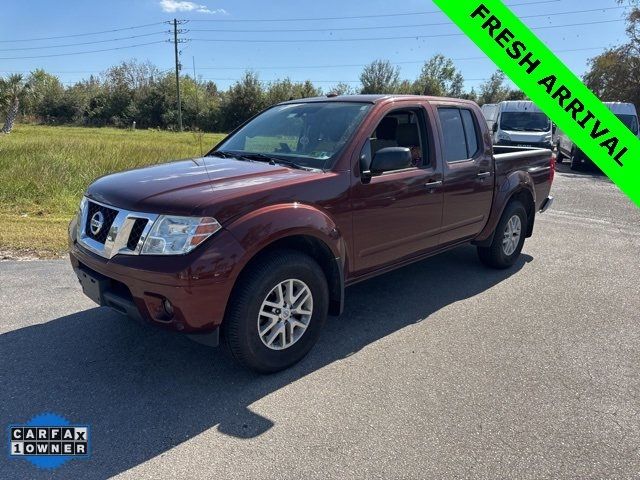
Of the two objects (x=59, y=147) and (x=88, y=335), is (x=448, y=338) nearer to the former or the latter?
(x=88, y=335)

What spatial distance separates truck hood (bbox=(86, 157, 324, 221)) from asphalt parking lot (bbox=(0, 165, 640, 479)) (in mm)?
1193

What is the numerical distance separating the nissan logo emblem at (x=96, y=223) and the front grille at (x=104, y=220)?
1 centimetres

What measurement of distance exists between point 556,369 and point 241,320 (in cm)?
231

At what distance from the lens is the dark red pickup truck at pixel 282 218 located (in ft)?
9.27

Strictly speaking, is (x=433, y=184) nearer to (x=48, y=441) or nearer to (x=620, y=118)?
(x=48, y=441)

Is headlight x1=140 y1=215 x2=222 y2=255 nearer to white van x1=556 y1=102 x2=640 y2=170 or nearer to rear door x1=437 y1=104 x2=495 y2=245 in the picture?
rear door x1=437 y1=104 x2=495 y2=245

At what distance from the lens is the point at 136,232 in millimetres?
2896

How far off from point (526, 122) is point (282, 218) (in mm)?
16643

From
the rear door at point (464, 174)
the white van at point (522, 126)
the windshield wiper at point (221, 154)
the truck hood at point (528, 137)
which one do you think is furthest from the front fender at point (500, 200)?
the truck hood at point (528, 137)

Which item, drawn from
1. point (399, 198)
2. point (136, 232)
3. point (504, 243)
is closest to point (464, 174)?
point (399, 198)

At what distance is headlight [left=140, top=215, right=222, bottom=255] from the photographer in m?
2.79

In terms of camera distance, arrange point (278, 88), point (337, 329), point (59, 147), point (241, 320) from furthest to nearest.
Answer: point (278, 88), point (59, 147), point (337, 329), point (241, 320)

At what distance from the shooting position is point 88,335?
379 centimetres

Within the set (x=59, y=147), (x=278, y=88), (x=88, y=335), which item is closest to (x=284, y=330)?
(x=88, y=335)
